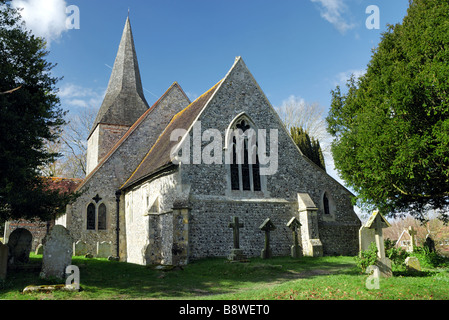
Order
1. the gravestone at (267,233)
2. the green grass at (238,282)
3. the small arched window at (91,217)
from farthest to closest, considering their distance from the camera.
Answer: the small arched window at (91,217) < the gravestone at (267,233) < the green grass at (238,282)

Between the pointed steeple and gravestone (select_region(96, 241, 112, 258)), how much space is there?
10.7m

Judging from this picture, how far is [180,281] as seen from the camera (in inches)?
450

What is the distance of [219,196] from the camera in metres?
16.3

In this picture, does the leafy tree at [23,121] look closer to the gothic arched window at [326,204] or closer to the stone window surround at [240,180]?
the stone window surround at [240,180]

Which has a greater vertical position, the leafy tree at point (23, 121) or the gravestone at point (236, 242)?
the leafy tree at point (23, 121)

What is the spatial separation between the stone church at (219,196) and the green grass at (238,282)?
152 cm

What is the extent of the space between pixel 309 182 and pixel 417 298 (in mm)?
10829

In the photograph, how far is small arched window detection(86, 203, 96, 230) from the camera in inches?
827

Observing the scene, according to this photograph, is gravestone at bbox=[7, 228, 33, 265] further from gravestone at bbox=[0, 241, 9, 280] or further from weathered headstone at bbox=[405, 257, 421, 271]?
weathered headstone at bbox=[405, 257, 421, 271]

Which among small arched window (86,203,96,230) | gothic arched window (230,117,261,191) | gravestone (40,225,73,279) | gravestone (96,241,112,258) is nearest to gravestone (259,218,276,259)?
gothic arched window (230,117,261,191)

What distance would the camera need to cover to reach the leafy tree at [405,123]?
478 inches

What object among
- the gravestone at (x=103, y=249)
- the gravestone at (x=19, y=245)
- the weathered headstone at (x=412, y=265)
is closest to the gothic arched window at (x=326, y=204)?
the weathered headstone at (x=412, y=265)

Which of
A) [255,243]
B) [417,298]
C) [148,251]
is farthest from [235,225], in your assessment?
[417,298]
